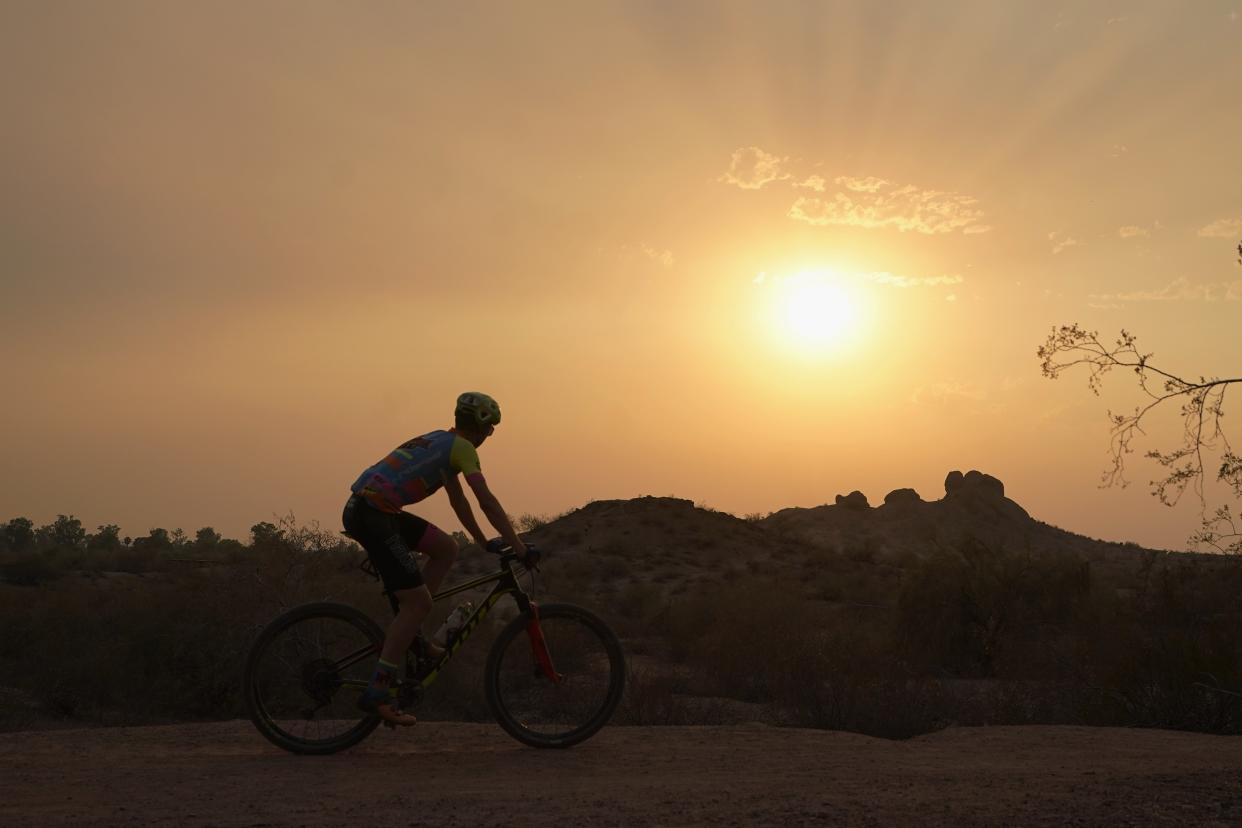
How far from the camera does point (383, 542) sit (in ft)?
24.2

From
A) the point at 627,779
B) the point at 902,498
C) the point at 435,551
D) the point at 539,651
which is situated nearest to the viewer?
the point at 627,779

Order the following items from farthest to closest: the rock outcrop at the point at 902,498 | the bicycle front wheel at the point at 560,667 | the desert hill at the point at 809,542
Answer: the rock outcrop at the point at 902,498 → the desert hill at the point at 809,542 → the bicycle front wheel at the point at 560,667

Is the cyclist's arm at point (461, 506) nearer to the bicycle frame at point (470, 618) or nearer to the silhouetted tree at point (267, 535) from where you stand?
the bicycle frame at point (470, 618)

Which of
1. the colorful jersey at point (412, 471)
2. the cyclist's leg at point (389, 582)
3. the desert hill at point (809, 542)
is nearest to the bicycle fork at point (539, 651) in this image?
the cyclist's leg at point (389, 582)

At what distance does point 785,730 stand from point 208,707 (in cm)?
834

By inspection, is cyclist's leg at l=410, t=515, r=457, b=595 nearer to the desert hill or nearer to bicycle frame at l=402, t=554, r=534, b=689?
bicycle frame at l=402, t=554, r=534, b=689

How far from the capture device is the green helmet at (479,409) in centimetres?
757

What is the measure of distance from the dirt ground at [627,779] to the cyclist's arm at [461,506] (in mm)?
1656

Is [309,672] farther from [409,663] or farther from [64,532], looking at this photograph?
[64,532]

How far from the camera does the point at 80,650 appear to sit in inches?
598

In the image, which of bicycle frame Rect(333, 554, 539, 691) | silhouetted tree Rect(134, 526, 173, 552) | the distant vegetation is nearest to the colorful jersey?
bicycle frame Rect(333, 554, 539, 691)

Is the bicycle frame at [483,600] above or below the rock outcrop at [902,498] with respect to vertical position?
below

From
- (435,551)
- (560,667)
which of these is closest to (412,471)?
(435,551)

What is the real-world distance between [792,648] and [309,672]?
383 inches
